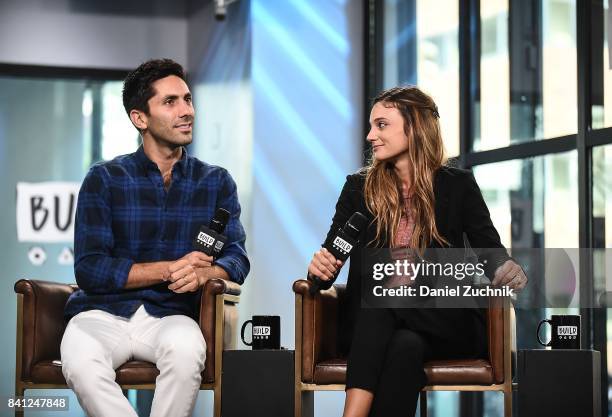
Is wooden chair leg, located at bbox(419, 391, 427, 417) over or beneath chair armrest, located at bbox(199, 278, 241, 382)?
beneath

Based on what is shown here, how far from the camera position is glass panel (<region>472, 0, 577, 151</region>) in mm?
4684

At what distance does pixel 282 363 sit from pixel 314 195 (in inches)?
108

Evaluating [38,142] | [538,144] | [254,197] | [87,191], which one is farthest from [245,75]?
[87,191]

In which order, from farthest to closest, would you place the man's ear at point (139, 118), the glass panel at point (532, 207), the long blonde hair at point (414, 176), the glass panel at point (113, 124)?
the glass panel at point (113, 124)
the glass panel at point (532, 207)
the man's ear at point (139, 118)
the long blonde hair at point (414, 176)

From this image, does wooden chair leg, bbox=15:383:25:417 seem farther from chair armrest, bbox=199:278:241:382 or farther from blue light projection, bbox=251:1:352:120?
blue light projection, bbox=251:1:352:120

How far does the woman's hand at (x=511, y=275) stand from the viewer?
11.1ft

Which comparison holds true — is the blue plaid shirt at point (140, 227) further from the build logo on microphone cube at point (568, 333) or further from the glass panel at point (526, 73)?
the glass panel at point (526, 73)

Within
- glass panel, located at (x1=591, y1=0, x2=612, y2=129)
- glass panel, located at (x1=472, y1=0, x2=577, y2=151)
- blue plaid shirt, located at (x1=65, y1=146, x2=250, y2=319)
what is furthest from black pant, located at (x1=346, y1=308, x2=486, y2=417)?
glass panel, located at (x1=472, y1=0, x2=577, y2=151)

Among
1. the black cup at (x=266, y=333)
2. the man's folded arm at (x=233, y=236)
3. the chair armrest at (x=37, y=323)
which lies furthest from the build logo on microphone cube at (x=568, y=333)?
the chair armrest at (x=37, y=323)

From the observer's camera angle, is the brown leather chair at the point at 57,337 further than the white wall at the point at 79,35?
No

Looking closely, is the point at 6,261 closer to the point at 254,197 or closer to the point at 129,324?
the point at 254,197

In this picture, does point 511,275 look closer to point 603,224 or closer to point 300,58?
point 603,224

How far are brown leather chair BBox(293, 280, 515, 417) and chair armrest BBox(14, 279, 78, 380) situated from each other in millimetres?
924

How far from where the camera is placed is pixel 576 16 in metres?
4.55
